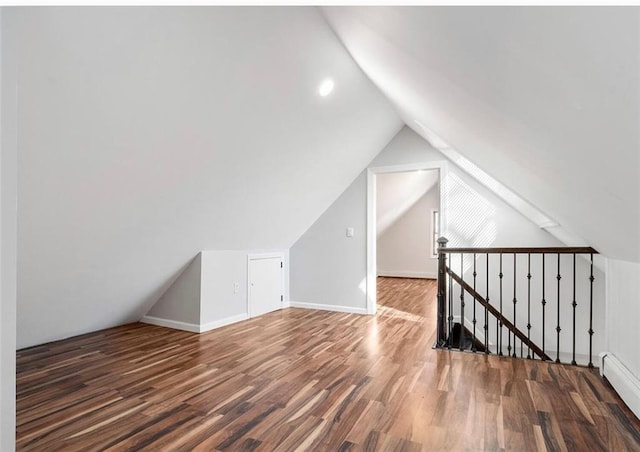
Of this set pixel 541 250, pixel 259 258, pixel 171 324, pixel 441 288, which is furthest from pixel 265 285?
pixel 541 250

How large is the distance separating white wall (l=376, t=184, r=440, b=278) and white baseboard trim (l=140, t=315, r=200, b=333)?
6057 millimetres

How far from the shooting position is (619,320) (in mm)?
2250

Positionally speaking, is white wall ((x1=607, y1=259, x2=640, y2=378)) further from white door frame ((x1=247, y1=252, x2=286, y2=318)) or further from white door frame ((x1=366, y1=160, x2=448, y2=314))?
white door frame ((x1=247, y1=252, x2=286, y2=318))

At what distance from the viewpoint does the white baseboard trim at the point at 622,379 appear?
1.91 meters

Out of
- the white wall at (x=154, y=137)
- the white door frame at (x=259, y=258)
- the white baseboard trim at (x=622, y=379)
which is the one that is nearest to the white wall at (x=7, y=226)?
the white wall at (x=154, y=137)

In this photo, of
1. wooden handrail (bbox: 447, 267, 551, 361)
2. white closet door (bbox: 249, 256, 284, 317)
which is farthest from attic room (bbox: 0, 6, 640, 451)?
wooden handrail (bbox: 447, 267, 551, 361)

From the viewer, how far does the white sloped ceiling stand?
77cm

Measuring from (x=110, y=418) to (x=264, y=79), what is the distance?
2.31 meters

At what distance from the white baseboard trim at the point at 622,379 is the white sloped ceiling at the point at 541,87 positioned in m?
0.71

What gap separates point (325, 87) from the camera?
2947mm

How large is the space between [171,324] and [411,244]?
6278 millimetres

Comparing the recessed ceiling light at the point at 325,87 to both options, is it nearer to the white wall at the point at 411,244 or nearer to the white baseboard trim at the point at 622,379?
the white baseboard trim at the point at 622,379

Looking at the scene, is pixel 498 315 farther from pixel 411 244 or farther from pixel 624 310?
pixel 411 244

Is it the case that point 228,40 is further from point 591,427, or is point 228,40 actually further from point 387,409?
point 591,427
